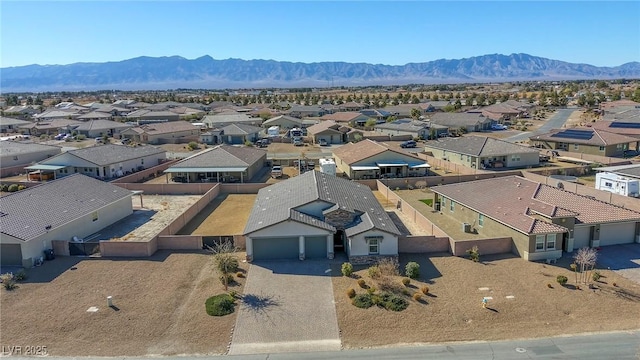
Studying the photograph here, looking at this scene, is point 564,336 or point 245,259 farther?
point 245,259

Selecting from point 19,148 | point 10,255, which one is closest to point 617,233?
point 10,255

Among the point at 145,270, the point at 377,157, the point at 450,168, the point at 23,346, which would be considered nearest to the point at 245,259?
the point at 145,270

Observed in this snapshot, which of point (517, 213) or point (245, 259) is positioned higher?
point (517, 213)

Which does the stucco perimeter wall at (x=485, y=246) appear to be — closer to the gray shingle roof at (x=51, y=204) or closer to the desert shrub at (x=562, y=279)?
the desert shrub at (x=562, y=279)

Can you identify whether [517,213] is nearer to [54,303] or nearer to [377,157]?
[377,157]

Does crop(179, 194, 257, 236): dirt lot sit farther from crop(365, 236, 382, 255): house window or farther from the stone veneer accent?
crop(365, 236, 382, 255): house window

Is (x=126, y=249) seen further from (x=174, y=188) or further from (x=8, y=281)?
(x=174, y=188)

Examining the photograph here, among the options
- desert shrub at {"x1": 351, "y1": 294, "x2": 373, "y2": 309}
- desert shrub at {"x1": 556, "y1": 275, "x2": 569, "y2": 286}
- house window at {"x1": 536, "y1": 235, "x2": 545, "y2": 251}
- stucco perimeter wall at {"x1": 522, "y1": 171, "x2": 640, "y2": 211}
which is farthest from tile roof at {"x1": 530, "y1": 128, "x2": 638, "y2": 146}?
desert shrub at {"x1": 351, "y1": 294, "x2": 373, "y2": 309}
